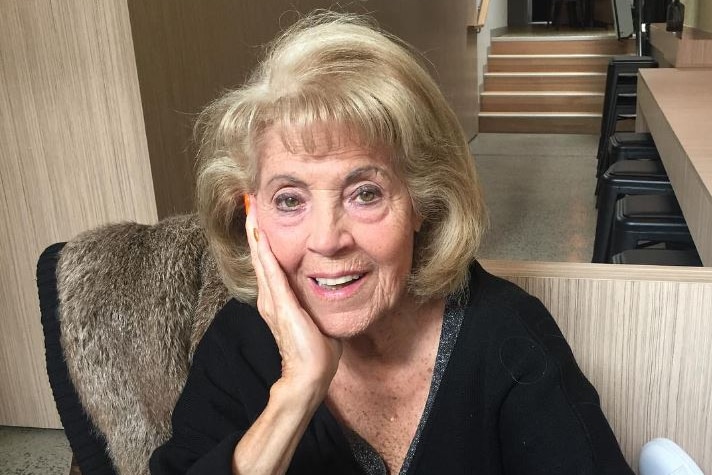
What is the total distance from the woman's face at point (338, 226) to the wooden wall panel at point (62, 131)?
1256 millimetres

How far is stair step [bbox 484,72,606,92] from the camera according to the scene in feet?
27.8

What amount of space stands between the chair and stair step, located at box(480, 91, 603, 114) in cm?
754

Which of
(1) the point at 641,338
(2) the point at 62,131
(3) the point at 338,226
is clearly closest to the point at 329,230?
(3) the point at 338,226

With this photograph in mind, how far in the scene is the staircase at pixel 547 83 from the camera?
27.2ft

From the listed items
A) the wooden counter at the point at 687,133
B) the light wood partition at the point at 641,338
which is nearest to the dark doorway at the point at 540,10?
the wooden counter at the point at 687,133

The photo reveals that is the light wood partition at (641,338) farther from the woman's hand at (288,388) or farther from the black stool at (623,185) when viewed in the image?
the black stool at (623,185)

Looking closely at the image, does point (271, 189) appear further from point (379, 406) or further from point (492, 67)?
point (492, 67)

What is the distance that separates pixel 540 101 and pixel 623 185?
5.80m

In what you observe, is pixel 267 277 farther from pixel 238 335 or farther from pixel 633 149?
pixel 633 149

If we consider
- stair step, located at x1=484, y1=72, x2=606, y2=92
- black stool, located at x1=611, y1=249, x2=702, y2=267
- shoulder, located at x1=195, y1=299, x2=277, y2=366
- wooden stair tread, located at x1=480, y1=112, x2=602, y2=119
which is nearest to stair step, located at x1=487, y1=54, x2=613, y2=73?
stair step, located at x1=484, y1=72, x2=606, y2=92

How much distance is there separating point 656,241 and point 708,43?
2.19 m

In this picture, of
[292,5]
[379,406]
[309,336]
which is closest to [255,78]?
[309,336]

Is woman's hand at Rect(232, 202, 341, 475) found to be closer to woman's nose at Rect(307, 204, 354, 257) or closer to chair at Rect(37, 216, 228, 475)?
woman's nose at Rect(307, 204, 354, 257)

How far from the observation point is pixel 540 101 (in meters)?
8.46
